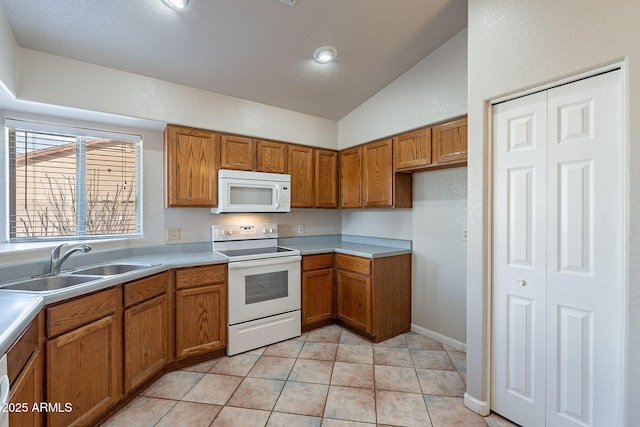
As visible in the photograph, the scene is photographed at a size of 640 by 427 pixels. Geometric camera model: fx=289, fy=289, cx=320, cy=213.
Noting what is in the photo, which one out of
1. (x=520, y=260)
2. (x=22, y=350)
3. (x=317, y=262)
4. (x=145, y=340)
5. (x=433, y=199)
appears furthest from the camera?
(x=317, y=262)

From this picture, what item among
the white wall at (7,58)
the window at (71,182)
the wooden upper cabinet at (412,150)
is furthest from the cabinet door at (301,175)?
the white wall at (7,58)

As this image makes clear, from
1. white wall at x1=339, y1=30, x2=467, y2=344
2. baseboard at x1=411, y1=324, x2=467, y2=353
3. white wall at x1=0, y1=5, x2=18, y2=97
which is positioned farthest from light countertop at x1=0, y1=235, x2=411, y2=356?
white wall at x1=0, y1=5, x2=18, y2=97

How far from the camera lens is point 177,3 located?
181 centimetres

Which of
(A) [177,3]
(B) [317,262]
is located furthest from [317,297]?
(A) [177,3]

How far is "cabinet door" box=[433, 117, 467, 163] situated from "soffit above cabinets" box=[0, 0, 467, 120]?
0.73m

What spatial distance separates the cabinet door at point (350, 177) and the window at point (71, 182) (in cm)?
218

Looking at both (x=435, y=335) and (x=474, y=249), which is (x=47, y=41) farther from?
(x=435, y=335)

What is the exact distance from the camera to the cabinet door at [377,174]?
118 inches

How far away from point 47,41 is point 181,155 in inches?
43.3

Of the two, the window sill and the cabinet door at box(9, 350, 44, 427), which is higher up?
the window sill

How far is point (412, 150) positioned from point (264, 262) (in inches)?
69.5

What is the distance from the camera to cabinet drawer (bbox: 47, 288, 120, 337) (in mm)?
1469

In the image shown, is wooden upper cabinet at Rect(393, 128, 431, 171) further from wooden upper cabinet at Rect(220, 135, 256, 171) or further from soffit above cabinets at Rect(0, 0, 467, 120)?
wooden upper cabinet at Rect(220, 135, 256, 171)

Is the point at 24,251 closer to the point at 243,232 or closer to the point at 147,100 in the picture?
the point at 147,100
